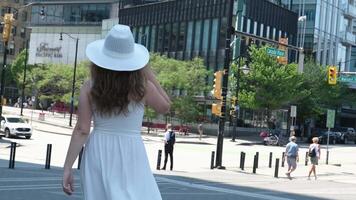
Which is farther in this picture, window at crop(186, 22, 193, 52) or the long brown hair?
window at crop(186, 22, 193, 52)

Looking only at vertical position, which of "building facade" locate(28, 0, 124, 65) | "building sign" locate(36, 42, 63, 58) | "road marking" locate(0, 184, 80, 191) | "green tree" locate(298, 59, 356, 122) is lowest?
"road marking" locate(0, 184, 80, 191)

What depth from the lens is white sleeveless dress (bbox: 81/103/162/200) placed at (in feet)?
13.3

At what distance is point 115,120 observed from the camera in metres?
4.15

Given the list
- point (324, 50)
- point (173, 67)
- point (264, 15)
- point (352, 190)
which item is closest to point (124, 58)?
point (352, 190)

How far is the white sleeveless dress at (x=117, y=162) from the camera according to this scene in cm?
405

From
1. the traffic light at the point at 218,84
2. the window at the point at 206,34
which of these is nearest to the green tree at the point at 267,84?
the window at the point at 206,34

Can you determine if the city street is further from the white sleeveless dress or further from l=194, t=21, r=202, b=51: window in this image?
l=194, t=21, r=202, b=51: window

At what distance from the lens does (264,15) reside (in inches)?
2768

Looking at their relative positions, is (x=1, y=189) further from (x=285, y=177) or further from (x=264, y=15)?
(x=264, y=15)

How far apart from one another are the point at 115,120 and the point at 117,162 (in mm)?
284

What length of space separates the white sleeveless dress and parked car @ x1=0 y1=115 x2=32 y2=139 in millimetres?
37986

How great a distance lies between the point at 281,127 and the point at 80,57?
3696 cm

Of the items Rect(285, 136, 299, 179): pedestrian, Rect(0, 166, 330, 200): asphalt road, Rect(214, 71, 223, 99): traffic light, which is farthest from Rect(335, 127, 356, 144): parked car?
Rect(0, 166, 330, 200): asphalt road

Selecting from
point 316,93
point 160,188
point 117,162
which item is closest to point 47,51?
point 316,93
